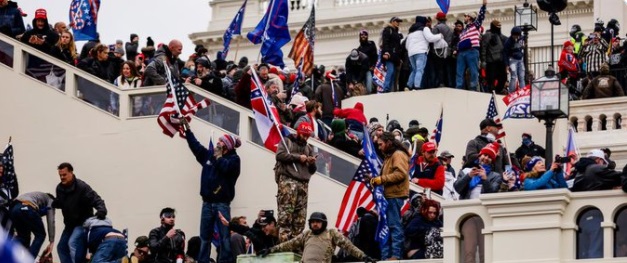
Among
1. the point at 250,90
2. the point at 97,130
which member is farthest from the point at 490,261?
the point at 97,130

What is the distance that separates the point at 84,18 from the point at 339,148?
8997 mm

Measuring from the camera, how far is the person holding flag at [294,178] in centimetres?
2720

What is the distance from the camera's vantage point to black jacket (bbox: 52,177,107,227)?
94.6ft

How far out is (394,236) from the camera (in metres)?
25.3

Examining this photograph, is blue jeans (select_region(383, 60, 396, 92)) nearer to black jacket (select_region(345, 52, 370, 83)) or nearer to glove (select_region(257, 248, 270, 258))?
black jacket (select_region(345, 52, 370, 83))

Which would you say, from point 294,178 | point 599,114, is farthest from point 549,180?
point 599,114

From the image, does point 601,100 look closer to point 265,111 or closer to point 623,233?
point 265,111

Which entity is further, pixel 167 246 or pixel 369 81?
pixel 369 81

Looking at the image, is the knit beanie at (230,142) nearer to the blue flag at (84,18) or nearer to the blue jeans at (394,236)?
the blue jeans at (394,236)

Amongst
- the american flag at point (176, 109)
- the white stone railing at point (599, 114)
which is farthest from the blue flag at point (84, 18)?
the white stone railing at point (599, 114)

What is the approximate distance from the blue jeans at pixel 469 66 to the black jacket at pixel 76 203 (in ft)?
29.6

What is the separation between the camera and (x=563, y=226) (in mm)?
23297

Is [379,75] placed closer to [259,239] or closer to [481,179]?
[259,239]

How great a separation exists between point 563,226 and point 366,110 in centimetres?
1379
